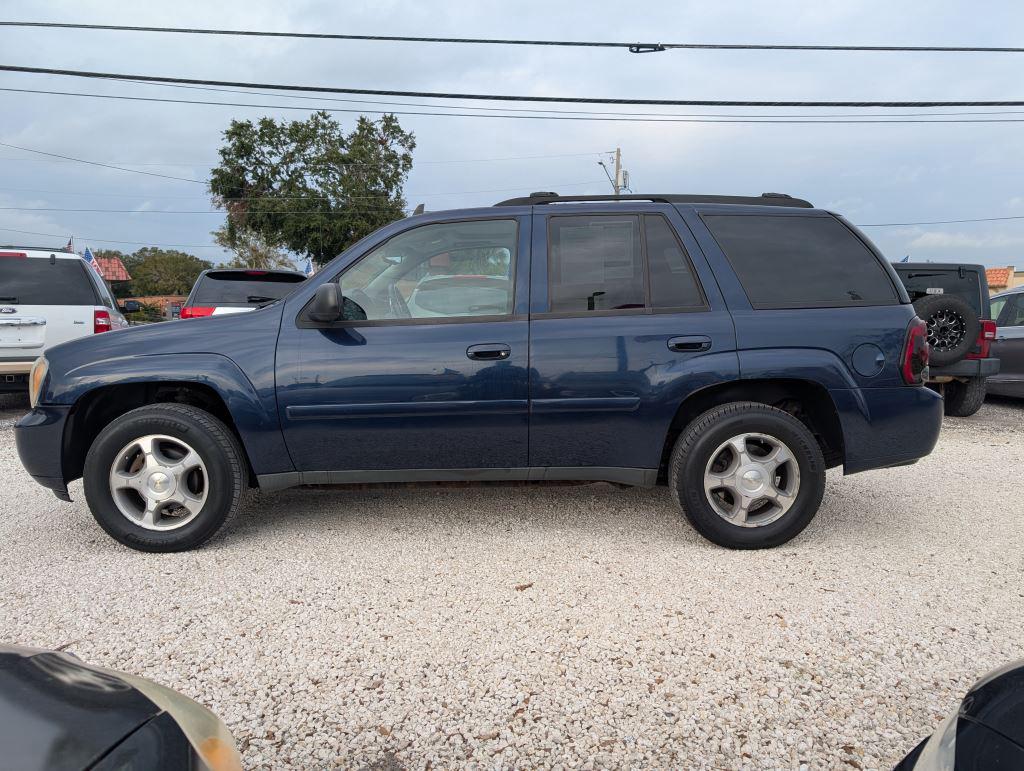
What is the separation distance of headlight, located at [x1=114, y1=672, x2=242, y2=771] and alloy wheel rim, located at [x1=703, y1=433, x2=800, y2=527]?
2543mm

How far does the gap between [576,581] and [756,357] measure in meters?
1.41

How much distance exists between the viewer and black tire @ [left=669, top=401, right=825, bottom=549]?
10.6 ft

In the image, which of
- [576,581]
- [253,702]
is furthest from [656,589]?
[253,702]

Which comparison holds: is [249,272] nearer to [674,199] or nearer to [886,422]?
[674,199]

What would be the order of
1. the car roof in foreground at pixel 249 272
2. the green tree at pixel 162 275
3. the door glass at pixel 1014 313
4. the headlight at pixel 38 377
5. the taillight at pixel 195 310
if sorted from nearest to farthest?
the headlight at pixel 38 377, the taillight at pixel 195 310, the car roof in foreground at pixel 249 272, the door glass at pixel 1014 313, the green tree at pixel 162 275

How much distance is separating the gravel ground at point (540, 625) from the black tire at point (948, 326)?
3480 millimetres

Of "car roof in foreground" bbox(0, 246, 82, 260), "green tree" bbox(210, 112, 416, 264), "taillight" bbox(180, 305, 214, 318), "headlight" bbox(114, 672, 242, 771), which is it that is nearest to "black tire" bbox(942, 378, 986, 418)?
"headlight" bbox(114, 672, 242, 771)

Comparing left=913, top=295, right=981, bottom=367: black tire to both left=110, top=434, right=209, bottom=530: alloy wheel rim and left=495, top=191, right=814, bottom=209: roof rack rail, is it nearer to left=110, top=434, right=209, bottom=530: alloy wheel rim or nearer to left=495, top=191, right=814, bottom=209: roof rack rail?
left=495, top=191, right=814, bottom=209: roof rack rail

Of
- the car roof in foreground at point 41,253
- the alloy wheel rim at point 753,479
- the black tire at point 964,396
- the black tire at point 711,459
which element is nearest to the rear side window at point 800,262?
the black tire at point 711,459

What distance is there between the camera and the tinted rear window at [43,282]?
22.9 feet

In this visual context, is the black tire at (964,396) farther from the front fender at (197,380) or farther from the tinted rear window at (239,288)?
the tinted rear window at (239,288)

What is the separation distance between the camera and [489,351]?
323cm

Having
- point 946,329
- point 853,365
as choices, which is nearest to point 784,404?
point 853,365

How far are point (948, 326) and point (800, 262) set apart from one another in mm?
4866
